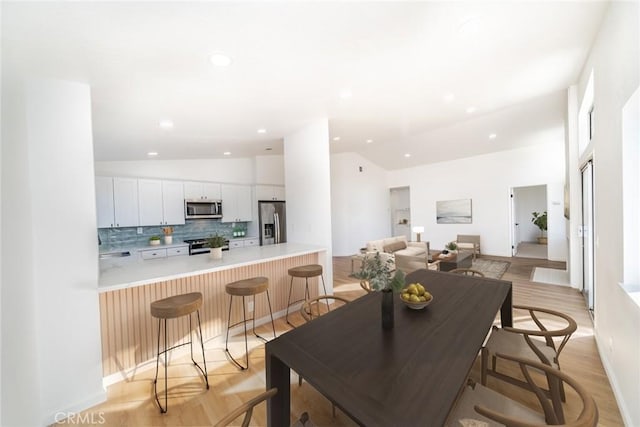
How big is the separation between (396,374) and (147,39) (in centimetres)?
240

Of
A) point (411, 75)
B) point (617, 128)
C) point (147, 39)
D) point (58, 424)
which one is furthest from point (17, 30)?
point (617, 128)

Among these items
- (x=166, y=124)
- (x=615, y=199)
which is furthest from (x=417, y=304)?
(x=166, y=124)

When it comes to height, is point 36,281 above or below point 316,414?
above

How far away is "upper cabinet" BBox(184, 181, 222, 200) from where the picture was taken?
17.6 feet

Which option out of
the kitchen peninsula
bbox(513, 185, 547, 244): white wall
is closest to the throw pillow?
the kitchen peninsula

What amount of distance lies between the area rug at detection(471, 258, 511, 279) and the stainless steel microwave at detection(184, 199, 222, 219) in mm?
5911

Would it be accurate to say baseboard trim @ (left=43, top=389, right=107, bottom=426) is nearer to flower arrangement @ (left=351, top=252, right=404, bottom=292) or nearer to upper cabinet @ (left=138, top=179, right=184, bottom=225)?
flower arrangement @ (left=351, top=252, right=404, bottom=292)

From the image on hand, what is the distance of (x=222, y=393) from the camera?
2.04m

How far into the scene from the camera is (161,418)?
1.80 m

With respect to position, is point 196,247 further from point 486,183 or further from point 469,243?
point 486,183

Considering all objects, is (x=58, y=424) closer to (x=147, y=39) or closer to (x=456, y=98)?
(x=147, y=39)

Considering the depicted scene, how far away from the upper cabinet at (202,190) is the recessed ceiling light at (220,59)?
3.90 m

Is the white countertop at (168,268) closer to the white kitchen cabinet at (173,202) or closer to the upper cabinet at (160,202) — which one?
the upper cabinet at (160,202)

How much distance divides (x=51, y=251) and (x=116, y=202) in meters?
3.19
